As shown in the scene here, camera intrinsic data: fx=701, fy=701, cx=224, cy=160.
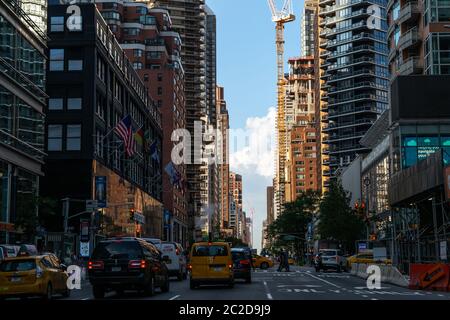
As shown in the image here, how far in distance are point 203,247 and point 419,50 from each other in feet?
160

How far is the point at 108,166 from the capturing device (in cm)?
7775

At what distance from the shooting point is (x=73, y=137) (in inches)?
2844

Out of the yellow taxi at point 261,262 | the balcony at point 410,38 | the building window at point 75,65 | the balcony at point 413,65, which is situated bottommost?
the yellow taxi at point 261,262

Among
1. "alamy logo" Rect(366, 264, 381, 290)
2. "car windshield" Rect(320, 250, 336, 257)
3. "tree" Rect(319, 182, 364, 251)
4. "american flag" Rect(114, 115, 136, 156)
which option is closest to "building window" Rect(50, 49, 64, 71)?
"american flag" Rect(114, 115, 136, 156)

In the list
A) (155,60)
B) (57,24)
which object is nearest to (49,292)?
(57,24)

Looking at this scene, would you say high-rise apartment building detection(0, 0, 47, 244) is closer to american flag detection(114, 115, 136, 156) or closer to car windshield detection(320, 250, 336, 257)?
american flag detection(114, 115, 136, 156)

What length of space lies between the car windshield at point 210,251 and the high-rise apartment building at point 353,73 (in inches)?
4841

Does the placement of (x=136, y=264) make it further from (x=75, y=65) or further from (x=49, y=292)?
(x=75, y=65)

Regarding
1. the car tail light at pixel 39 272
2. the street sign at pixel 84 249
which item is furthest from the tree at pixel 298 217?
the car tail light at pixel 39 272

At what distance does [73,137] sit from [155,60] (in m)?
72.6

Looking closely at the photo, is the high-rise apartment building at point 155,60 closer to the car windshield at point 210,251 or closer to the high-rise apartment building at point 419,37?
the high-rise apartment building at point 419,37

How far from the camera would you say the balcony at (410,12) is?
227 feet
